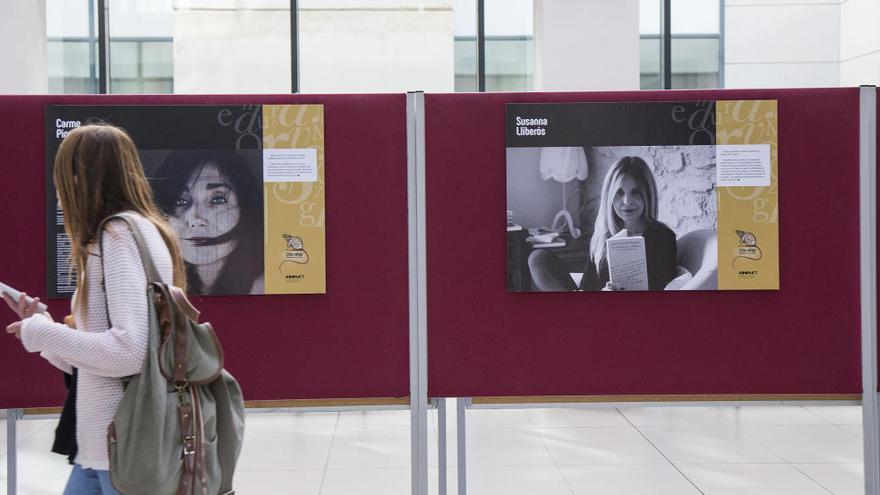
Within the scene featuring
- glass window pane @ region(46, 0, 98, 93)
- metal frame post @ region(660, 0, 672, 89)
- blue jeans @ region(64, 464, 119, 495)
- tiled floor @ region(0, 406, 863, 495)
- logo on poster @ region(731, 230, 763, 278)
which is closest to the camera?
blue jeans @ region(64, 464, 119, 495)

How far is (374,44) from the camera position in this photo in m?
8.91

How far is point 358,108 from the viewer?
147 inches

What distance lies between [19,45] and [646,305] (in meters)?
6.06

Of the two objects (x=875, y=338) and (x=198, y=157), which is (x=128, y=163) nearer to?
(x=198, y=157)

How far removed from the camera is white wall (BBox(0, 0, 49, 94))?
7.78 m

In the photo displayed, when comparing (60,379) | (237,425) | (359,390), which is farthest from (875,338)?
(60,379)

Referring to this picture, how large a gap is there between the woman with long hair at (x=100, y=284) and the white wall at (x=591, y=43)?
6.00 m

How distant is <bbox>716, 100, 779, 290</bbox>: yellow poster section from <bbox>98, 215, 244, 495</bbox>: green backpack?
216 centimetres

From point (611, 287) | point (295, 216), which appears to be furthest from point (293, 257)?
point (611, 287)

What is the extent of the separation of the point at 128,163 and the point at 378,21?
684 cm

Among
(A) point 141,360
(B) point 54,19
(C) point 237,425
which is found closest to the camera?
(A) point 141,360

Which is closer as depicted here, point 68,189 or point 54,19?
point 68,189

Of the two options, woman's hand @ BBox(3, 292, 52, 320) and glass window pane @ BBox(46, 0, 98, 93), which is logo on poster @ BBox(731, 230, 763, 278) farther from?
glass window pane @ BBox(46, 0, 98, 93)

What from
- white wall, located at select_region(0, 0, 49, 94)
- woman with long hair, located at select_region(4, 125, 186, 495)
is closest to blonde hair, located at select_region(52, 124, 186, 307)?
woman with long hair, located at select_region(4, 125, 186, 495)
